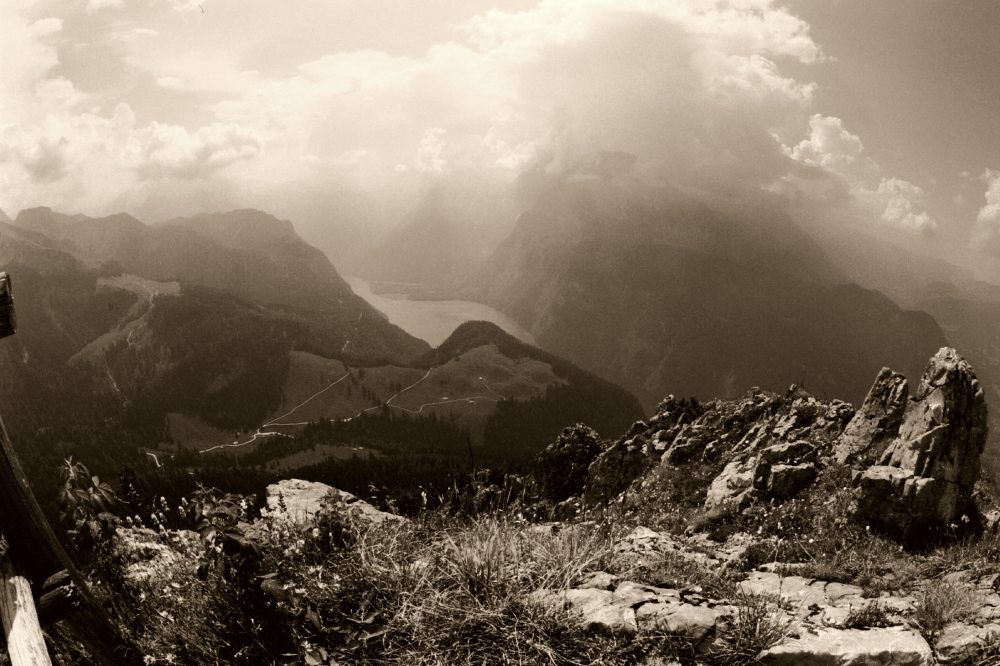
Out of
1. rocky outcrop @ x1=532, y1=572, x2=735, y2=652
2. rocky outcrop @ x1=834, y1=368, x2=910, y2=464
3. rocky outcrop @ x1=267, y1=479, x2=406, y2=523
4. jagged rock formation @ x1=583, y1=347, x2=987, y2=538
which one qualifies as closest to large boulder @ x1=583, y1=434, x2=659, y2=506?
jagged rock formation @ x1=583, y1=347, x2=987, y2=538

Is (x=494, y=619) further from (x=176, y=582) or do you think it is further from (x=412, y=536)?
(x=176, y=582)

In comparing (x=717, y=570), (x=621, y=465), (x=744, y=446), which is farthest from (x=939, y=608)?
(x=621, y=465)

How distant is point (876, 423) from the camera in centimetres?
1867

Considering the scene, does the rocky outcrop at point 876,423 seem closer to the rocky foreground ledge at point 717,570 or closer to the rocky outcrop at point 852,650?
the rocky foreground ledge at point 717,570

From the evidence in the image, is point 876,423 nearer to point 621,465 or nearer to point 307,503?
point 307,503

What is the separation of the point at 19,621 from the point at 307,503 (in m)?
6.29

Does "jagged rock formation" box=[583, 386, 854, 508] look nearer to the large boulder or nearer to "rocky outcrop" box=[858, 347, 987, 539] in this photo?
the large boulder

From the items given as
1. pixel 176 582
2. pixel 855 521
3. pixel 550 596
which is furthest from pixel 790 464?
pixel 176 582

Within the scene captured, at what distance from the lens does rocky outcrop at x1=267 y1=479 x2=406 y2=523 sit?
7.66m

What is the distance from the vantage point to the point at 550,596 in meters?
5.92

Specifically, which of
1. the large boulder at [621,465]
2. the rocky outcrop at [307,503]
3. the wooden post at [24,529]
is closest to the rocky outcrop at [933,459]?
the rocky outcrop at [307,503]

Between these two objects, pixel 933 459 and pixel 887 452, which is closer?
pixel 933 459

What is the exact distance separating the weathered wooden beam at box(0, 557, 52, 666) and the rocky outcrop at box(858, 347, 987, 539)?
44.4ft

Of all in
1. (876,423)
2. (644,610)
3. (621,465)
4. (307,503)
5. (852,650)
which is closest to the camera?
(852,650)
